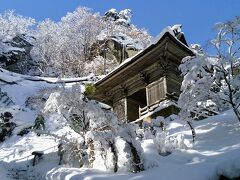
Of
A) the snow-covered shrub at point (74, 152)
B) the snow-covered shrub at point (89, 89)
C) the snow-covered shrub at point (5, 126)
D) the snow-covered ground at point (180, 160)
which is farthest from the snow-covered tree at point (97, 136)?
the snow-covered shrub at point (5, 126)

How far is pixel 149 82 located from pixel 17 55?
2828 cm

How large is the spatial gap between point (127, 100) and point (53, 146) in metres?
4.85

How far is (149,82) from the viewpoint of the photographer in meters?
18.6

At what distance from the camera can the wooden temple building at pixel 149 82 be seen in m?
16.7

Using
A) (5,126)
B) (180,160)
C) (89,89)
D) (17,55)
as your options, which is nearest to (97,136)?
(180,160)

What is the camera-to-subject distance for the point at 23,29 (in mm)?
51562

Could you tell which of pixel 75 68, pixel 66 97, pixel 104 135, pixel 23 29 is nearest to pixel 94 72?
pixel 75 68

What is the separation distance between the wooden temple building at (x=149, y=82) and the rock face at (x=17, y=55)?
2469 cm

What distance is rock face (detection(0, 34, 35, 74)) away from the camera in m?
42.1

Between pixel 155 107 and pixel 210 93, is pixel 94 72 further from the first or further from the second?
pixel 210 93

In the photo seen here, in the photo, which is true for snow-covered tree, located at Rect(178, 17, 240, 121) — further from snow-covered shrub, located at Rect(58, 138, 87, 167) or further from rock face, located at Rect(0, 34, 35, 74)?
rock face, located at Rect(0, 34, 35, 74)

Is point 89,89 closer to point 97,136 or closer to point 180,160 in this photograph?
point 97,136

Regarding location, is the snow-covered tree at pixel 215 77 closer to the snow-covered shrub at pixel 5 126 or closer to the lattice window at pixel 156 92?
the lattice window at pixel 156 92

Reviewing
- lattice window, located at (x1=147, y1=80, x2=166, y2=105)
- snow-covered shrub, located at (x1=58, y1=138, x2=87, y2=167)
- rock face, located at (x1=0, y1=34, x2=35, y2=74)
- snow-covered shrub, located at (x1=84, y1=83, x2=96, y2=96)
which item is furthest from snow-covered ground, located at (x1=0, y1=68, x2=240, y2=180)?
rock face, located at (x1=0, y1=34, x2=35, y2=74)
